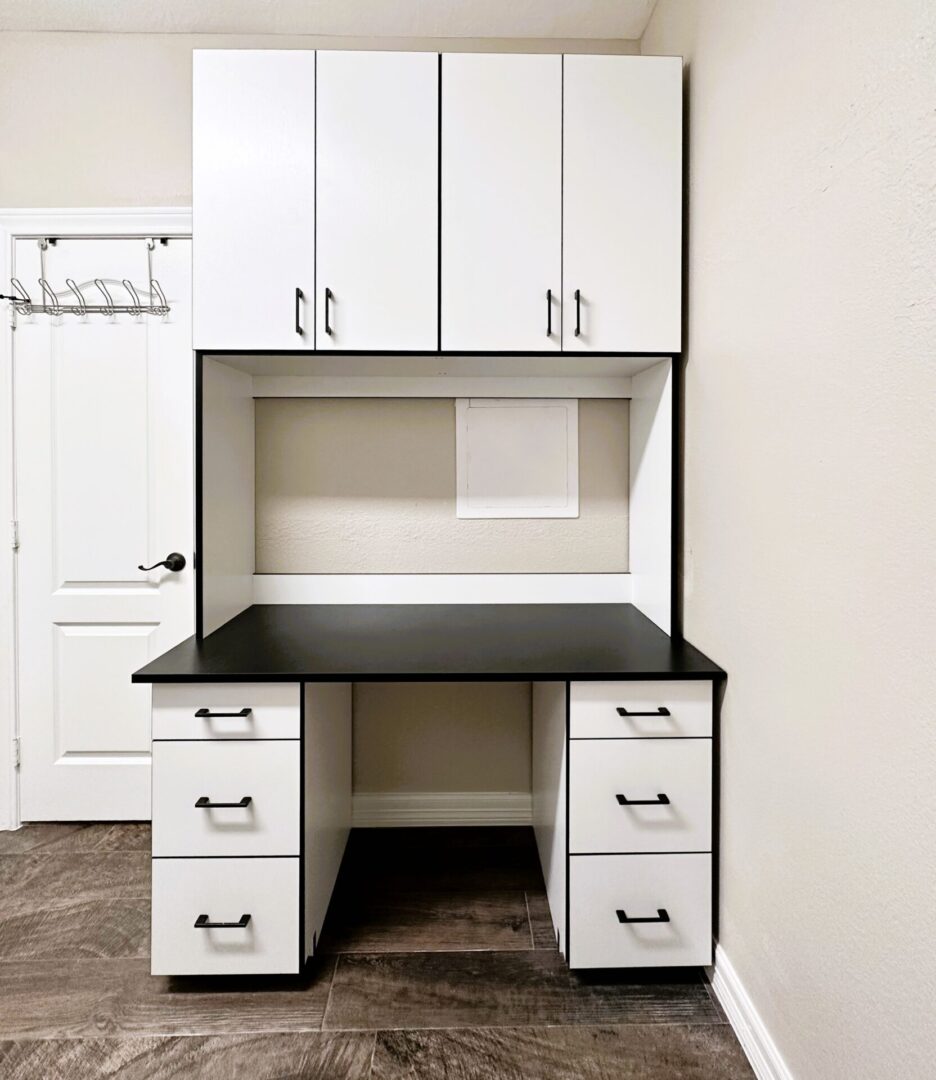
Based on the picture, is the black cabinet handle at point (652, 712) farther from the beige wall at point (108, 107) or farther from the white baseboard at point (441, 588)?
the beige wall at point (108, 107)

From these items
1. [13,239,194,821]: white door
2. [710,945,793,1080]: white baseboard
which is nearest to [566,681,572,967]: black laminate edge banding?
[710,945,793,1080]: white baseboard

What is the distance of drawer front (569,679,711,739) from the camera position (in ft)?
5.07

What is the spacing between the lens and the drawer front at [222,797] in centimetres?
152

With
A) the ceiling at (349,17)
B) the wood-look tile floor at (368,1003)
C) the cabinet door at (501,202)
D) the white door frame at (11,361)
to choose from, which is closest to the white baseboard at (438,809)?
the wood-look tile floor at (368,1003)

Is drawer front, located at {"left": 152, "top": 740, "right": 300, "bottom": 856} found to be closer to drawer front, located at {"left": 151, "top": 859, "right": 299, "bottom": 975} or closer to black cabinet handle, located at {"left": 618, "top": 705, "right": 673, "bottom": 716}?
drawer front, located at {"left": 151, "top": 859, "right": 299, "bottom": 975}

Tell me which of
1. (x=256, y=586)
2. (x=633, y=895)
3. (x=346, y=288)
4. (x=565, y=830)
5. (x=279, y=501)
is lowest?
(x=633, y=895)

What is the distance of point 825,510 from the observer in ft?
3.62

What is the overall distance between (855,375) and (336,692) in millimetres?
1557

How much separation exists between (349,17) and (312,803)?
2418mm

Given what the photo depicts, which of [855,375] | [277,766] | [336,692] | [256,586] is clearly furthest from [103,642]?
[855,375]

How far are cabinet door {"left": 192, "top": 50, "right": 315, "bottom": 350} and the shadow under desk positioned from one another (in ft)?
2.98

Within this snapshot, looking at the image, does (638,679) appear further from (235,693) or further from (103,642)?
(103,642)

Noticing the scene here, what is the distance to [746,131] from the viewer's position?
1.41 metres

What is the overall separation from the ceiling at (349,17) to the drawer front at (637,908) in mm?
2531
